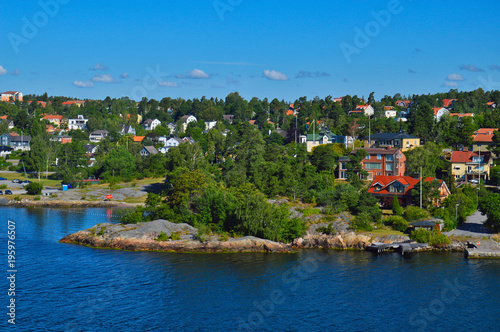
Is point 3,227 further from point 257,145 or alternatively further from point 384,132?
point 384,132

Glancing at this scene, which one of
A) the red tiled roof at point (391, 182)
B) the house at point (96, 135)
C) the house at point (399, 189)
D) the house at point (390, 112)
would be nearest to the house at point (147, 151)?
the house at point (96, 135)

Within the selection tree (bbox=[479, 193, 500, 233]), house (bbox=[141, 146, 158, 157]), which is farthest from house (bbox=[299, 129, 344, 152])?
tree (bbox=[479, 193, 500, 233])

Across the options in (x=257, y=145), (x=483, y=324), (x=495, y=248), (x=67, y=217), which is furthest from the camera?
(x=257, y=145)

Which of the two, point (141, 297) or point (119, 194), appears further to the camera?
point (119, 194)

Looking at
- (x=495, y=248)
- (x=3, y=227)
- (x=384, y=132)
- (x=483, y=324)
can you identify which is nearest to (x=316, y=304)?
(x=483, y=324)

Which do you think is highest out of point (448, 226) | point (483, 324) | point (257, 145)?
point (257, 145)

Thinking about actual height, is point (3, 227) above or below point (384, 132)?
below

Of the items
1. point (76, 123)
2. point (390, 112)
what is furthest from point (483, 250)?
point (76, 123)

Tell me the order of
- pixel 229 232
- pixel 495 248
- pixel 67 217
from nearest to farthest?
pixel 495 248 → pixel 229 232 → pixel 67 217
